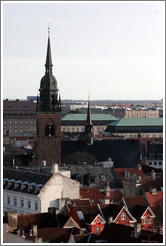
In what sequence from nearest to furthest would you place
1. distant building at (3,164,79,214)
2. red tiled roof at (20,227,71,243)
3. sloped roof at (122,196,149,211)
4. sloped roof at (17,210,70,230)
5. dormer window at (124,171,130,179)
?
red tiled roof at (20,227,71,243) < sloped roof at (17,210,70,230) < sloped roof at (122,196,149,211) < distant building at (3,164,79,214) < dormer window at (124,171,130,179)

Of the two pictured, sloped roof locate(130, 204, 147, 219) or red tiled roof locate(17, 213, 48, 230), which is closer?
red tiled roof locate(17, 213, 48, 230)

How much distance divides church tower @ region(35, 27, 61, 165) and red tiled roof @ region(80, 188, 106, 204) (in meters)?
29.5

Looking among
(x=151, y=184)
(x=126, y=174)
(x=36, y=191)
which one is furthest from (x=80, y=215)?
(x=126, y=174)

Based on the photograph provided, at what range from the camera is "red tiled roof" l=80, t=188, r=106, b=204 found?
83.2m

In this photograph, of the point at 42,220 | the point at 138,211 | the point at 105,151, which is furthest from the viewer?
the point at 105,151

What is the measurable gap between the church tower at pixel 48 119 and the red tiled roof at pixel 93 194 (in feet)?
96.9

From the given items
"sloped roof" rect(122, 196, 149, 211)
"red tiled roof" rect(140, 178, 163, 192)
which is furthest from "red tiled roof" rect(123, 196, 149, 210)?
"red tiled roof" rect(140, 178, 163, 192)

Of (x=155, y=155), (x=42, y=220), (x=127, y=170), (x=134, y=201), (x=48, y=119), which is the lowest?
(x=42, y=220)

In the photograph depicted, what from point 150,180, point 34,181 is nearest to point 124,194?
point 150,180

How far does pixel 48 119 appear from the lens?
11731 centimetres

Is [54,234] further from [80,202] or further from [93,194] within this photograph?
[93,194]

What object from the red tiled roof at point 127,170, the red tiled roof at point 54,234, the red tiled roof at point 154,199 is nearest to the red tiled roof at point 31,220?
the red tiled roof at point 54,234

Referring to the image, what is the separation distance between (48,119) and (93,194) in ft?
A: 112

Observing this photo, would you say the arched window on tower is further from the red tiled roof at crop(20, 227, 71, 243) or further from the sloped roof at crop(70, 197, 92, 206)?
the red tiled roof at crop(20, 227, 71, 243)
